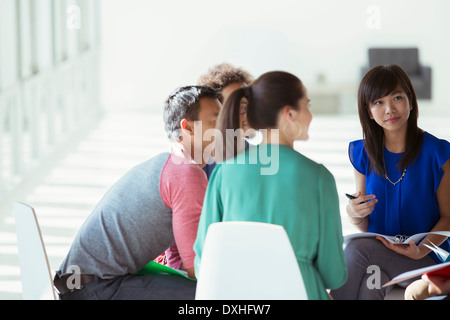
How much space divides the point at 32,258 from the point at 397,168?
51.0 inches

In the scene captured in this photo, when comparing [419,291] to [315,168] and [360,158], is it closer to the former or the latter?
[315,168]

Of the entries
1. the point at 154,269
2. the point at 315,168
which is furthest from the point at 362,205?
the point at 154,269

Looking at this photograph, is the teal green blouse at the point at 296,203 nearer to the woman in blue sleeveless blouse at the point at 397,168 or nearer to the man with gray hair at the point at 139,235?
the man with gray hair at the point at 139,235

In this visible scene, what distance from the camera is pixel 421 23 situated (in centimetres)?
974

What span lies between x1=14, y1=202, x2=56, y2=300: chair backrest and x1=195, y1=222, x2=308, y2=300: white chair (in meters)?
0.43

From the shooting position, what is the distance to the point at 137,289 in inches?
74.5

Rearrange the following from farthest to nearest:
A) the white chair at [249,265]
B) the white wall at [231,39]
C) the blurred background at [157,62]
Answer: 1. the white wall at [231,39]
2. the blurred background at [157,62]
3. the white chair at [249,265]

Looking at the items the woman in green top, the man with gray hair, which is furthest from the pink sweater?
the woman in green top

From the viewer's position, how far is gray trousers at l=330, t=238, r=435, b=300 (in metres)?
2.08

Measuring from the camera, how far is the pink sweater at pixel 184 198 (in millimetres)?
1870

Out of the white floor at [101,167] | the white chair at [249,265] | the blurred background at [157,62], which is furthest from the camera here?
the blurred background at [157,62]

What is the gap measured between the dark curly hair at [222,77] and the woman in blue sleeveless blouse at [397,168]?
1.89 feet

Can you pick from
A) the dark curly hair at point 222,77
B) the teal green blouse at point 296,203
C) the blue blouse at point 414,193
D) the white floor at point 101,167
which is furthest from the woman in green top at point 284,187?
the white floor at point 101,167

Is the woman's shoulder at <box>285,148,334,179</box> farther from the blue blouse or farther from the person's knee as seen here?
the blue blouse
